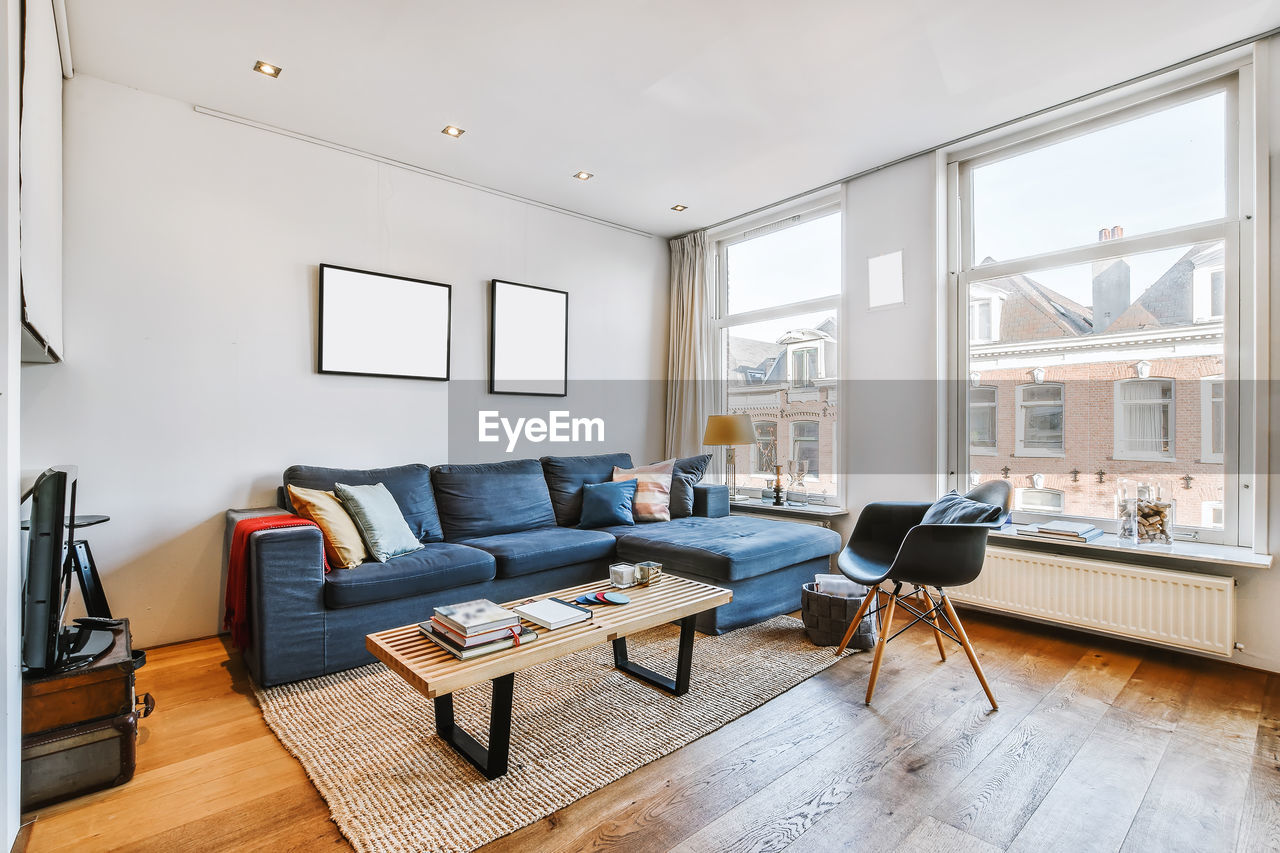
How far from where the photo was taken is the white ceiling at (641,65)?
2.40 m

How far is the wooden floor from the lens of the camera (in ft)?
5.20

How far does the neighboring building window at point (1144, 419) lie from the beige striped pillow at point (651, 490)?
2.53m

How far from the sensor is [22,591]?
1743mm

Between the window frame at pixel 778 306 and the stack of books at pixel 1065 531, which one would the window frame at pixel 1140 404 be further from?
the window frame at pixel 778 306

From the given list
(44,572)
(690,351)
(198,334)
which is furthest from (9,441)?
(690,351)

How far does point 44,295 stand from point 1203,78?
195 inches

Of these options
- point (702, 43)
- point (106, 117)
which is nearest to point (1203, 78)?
point (702, 43)

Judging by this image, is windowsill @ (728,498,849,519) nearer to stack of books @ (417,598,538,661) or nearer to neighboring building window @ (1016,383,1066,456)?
neighboring building window @ (1016,383,1066,456)

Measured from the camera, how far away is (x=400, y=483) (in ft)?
11.3

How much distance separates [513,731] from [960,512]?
194 cm

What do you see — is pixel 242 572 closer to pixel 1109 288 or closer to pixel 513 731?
pixel 513 731

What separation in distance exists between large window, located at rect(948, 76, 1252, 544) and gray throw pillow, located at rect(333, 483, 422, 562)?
10.5 feet

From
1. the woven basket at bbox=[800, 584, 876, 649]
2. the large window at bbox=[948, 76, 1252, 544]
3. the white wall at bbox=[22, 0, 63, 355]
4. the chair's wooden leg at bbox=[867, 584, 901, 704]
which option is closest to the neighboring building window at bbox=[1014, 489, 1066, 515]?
the large window at bbox=[948, 76, 1252, 544]

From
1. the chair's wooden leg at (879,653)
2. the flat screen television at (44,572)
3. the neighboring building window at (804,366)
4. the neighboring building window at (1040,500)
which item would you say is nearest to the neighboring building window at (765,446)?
the neighboring building window at (804,366)
